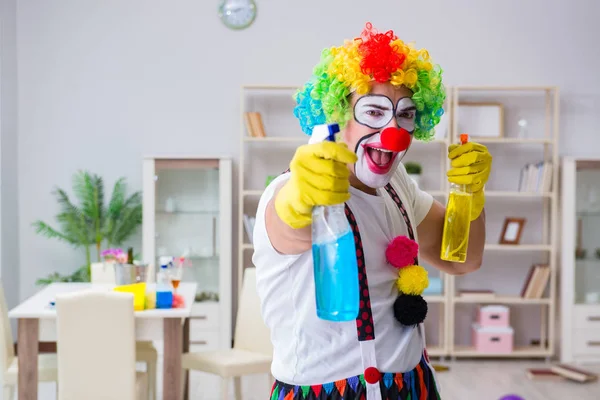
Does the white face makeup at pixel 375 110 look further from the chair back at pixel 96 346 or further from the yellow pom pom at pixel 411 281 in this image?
the chair back at pixel 96 346

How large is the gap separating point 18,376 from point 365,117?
2.37m

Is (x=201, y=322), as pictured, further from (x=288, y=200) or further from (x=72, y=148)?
(x=288, y=200)

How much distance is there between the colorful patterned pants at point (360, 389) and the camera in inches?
51.8

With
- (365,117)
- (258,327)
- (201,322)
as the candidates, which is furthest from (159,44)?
(365,117)

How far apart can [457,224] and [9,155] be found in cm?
430

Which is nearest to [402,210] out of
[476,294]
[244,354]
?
[244,354]

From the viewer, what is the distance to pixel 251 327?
3691 mm

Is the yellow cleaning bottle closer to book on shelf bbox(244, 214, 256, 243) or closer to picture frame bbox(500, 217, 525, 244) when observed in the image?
book on shelf bbox(244, 214, 256, 243)

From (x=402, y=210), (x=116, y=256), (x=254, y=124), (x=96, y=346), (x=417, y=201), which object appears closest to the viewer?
(x=402, y=210)

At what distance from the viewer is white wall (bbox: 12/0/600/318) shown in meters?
5.24

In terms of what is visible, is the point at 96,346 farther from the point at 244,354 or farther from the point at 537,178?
the point at 537,178

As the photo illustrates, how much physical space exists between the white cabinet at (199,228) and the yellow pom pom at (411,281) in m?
3.69

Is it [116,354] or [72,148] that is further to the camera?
[72,148]

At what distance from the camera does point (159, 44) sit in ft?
17.2
